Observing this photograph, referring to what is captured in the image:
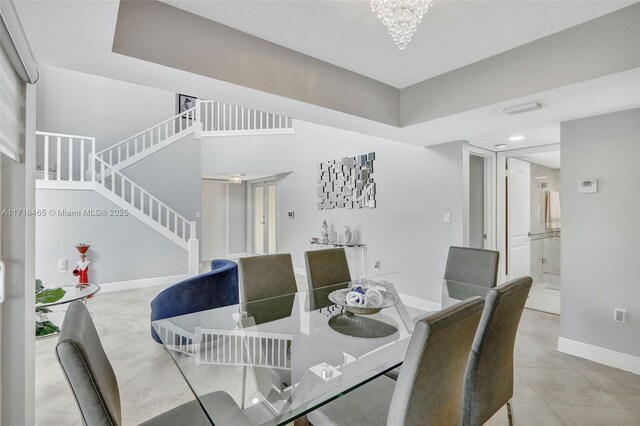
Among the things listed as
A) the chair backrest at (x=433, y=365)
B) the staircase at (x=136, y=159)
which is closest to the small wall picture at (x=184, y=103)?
the staircase at (x=136, y=159)

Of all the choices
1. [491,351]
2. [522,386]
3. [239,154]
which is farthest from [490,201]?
[239,154]

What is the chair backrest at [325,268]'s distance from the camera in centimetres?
278

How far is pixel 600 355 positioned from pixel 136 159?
705 centimetres

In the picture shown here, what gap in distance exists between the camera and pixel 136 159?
232 inches

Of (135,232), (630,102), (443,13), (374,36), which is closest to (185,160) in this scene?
(135,232)

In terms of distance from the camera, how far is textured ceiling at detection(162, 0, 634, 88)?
1.84 metres

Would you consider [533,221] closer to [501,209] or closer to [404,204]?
[501,209]

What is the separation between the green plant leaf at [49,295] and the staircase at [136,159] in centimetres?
241

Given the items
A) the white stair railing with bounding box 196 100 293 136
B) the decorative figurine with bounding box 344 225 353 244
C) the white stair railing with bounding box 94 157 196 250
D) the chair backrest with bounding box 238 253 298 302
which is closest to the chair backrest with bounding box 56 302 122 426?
the chair backrest with bounding box 238 253 298 302

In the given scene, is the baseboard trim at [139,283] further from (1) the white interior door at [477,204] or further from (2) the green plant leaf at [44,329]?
(1) the white interior door at [477,204]

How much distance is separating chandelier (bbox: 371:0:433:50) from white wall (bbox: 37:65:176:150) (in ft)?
21.5

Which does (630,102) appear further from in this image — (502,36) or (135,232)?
(135,232)

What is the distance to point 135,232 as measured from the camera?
529 centimetres

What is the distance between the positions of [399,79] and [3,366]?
131 inches
